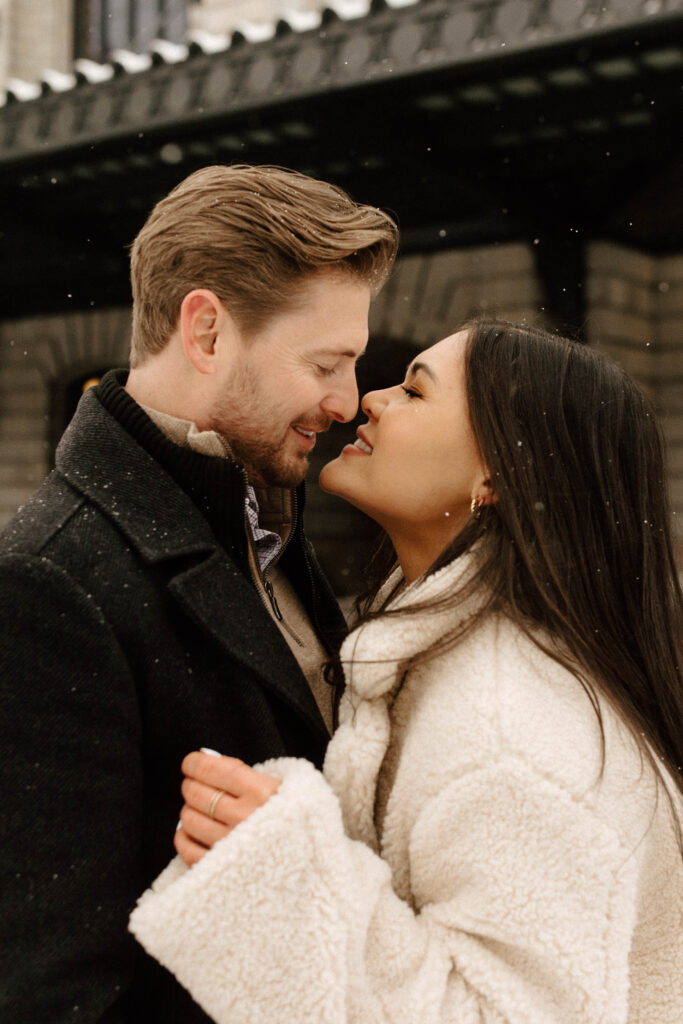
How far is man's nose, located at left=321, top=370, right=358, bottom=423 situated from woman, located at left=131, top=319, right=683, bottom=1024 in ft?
0.51

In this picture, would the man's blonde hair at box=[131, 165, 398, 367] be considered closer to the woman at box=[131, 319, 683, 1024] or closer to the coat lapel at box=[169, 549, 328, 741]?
the woman at box=[131, 319, 683, 1024]

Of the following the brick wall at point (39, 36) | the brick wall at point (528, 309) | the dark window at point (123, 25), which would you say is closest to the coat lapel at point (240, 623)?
the brick wall at point (528, 309)

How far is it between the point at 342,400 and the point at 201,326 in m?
0.37

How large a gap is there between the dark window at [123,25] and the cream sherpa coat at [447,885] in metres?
9.86

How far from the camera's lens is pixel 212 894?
4.47ft

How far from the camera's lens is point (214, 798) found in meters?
1.44

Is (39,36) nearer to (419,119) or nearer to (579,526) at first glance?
(419,119)

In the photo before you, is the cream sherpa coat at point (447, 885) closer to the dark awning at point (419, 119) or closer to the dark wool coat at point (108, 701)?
the dark wool coat at point (108, 701)

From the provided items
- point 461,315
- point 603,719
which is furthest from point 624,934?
point 461,315

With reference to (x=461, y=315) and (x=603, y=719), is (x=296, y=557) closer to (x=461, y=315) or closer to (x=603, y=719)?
(x=603, y=719)

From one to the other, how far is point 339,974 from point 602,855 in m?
0.41

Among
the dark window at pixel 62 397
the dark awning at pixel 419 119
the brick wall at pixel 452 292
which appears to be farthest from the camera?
the dark window at pixel 62 397

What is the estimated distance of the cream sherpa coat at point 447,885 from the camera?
53.6 inches

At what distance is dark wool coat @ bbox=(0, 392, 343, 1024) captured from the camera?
1396 millimetres
